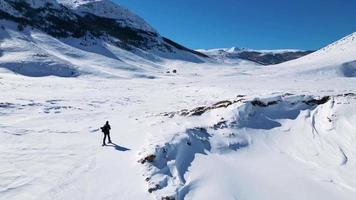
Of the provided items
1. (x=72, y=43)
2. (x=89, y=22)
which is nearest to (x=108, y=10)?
(x=89, y=22)

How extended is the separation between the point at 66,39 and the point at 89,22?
44.5 meters

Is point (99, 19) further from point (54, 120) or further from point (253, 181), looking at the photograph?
point (253, 181)

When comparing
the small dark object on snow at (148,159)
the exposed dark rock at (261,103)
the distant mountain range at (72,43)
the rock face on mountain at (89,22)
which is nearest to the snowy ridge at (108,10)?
the rock face on mountain at (89,22)

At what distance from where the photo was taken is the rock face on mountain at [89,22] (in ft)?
367

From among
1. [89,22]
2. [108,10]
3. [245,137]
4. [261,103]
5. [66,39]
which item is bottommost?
[245,137]

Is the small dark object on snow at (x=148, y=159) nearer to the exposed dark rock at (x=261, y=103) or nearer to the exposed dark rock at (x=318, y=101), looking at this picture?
the exposed dark rock at (x=261, y=103)

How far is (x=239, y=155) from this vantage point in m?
16.6

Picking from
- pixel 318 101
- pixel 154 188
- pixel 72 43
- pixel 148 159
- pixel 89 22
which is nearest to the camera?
pixel 154 188

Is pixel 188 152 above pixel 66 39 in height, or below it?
below

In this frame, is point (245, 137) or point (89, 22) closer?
point (245, 137)

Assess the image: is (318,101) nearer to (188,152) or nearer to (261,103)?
(261,103)

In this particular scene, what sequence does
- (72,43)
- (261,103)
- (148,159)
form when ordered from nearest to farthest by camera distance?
(148,159) → (261,103) → (72,43)

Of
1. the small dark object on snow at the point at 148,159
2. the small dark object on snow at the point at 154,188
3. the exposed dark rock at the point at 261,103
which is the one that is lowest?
the small dark object on snow at the point at 154,188

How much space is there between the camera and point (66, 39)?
108125 mm
